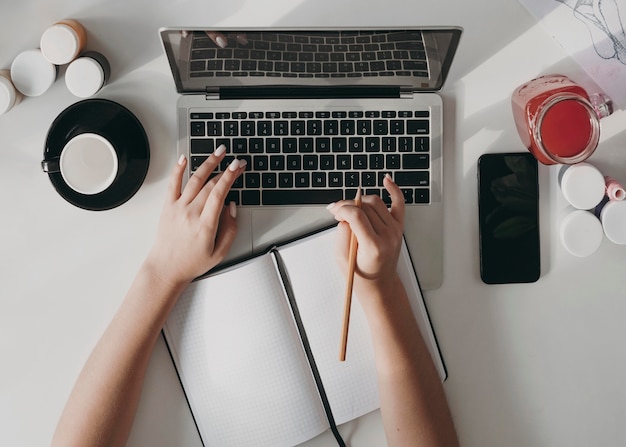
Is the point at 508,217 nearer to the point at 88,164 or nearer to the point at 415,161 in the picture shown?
the point at 415,161

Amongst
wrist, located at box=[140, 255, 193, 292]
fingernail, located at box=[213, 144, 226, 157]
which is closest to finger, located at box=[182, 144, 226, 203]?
fingernail, located at box=[213, 144, 226, 157]

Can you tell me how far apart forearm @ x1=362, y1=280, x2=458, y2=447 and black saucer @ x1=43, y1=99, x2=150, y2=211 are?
1.22ft

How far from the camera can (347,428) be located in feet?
2.69

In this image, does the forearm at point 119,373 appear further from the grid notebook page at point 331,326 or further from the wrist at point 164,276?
the grid notebook page at point 331,326

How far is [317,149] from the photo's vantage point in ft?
2.58

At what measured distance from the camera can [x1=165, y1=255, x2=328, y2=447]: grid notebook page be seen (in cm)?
78

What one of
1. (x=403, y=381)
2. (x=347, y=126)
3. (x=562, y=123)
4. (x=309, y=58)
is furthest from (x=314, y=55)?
(x=403, y=381)

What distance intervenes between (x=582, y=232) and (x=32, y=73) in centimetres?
77

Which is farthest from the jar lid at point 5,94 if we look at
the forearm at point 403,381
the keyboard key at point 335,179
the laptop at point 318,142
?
the forearm at point 403,381

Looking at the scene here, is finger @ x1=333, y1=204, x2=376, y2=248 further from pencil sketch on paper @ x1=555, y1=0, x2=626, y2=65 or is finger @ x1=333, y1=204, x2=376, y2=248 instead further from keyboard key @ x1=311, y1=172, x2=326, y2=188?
pencil sketch on paper @ x1=555, y1=0, x2=626, y2=65

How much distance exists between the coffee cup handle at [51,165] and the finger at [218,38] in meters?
0.26

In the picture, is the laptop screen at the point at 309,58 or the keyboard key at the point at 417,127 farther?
the keyboard key at the point at 417,127

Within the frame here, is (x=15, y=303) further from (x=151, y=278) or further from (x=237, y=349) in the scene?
(x=237, y=349)

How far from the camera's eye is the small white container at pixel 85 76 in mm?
747
